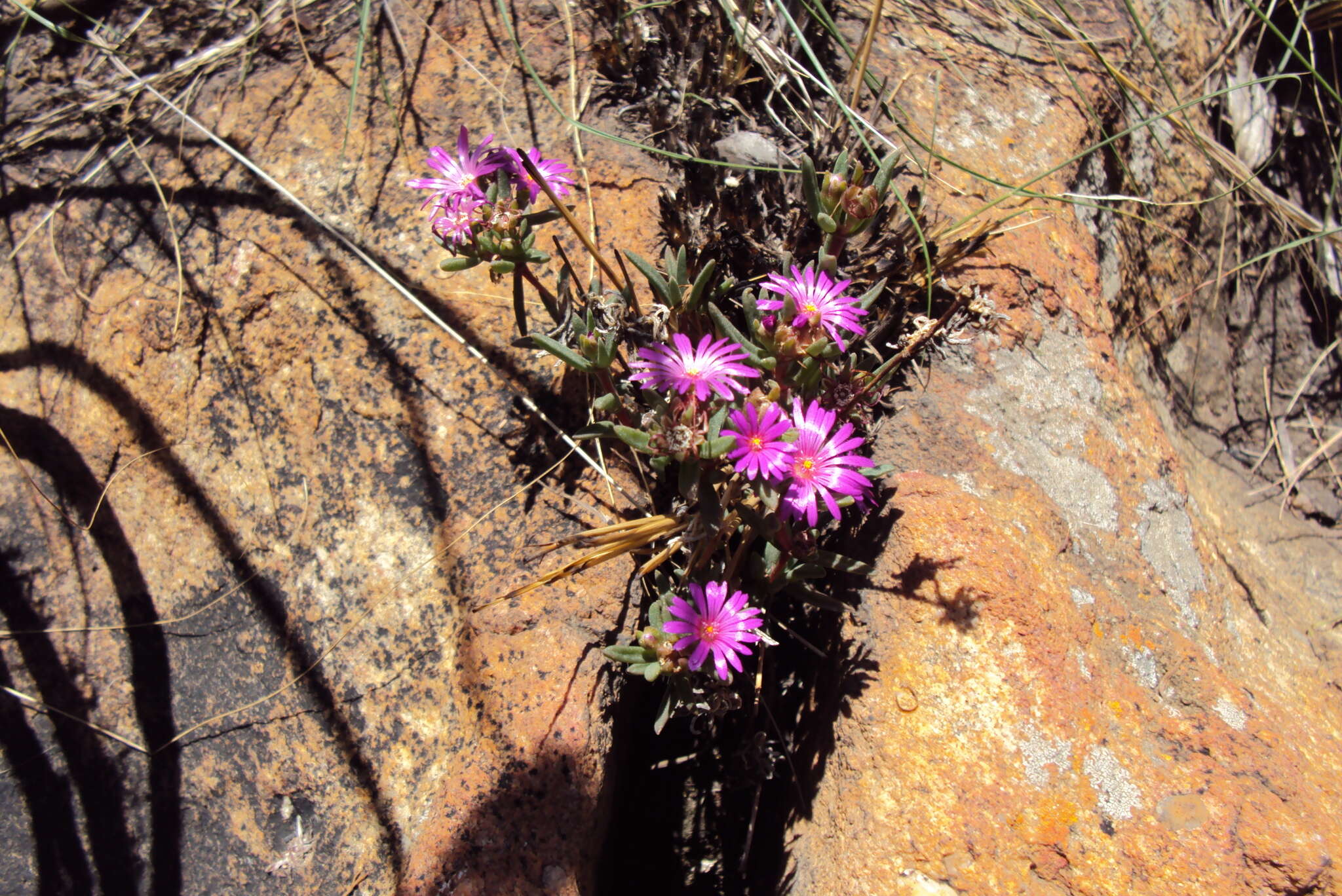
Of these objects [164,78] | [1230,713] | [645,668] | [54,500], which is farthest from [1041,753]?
[164,78]

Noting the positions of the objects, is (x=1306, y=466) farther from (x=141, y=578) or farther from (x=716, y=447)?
(x=141, y=578)

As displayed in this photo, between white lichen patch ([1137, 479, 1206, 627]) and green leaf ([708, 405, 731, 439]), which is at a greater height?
green leaf ([708, 405, 731, 439])

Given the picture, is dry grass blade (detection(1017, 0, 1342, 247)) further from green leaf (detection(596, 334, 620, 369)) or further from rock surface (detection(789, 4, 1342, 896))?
green leaf (detection(596, 334, 620, 369))

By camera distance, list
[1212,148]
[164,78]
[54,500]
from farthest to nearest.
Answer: [1212,148] < [164,78] < [54,500]

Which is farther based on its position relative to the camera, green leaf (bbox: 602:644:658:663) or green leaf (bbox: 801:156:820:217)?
green leaf (bbox: 801:156:820:217)

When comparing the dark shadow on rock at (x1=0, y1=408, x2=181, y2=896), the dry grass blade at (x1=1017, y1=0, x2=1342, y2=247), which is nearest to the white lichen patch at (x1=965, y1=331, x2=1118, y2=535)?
the dry grass blade at (x1=1017, y1=0, x2=1342, y2=247)

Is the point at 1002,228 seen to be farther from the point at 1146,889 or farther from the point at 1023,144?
the point at 1146,889
